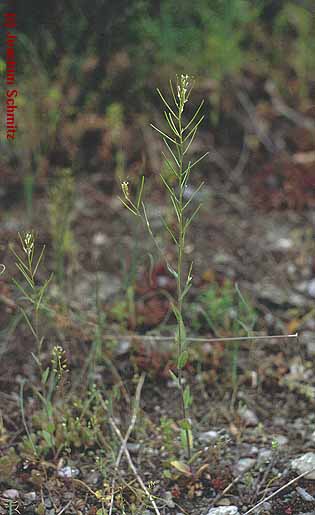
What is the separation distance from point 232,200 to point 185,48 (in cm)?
94

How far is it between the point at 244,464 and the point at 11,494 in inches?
31.7

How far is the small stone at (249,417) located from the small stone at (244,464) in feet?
0.61

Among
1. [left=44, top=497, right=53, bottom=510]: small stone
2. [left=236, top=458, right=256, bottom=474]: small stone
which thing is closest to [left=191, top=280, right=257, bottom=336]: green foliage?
[left=236, top=458, right=256, bottom=474]: small stone

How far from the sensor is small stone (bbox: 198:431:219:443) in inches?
109

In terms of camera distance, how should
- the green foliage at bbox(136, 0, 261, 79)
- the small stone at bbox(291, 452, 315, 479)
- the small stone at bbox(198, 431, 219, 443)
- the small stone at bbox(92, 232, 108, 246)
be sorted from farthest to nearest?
the green foliage at bbox(136, 0, 261, 79), the small stone at bbox(92, 232, 108, 246), the small stone at bbox(198, 431, 219, 443), the small stone at bbox(291, 452, 315, 479)

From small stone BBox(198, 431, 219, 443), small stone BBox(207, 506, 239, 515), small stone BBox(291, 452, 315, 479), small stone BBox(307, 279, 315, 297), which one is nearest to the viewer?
small stone BBox(207, 506, 239, 515)

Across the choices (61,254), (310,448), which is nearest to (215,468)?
(310,448)

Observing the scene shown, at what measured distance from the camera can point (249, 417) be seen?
2.89m

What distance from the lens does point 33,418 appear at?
2801 millimetres

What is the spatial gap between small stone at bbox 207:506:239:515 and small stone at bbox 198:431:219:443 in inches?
13.2

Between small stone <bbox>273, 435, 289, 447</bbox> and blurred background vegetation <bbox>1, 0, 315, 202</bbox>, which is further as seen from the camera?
blurred background vegetation <bbox>1, 0, 315, 202</bbox>

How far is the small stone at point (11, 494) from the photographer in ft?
8.22

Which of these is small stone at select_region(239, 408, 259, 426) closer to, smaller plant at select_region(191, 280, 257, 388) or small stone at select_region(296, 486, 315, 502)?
smaller plant at select_region(191, 280, 257, 388)

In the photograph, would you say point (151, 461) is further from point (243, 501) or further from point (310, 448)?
point (310, 448)
